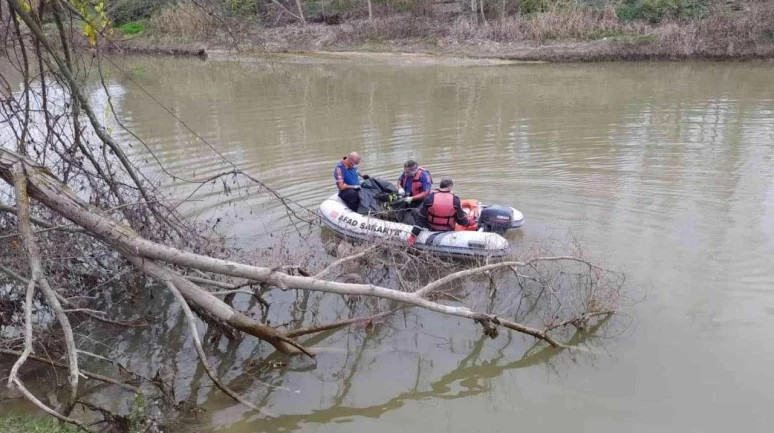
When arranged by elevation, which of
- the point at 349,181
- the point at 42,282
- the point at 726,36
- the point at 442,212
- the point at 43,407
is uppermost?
the point at 42,282

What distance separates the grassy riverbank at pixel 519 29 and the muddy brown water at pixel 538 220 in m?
3.62

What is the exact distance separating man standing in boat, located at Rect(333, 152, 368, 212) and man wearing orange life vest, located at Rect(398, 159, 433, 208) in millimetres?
823

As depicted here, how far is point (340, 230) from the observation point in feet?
29.5

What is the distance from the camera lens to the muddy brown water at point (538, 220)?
5453 mm

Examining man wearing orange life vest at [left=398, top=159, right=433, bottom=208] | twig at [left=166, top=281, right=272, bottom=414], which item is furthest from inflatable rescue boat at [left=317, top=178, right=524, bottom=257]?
twig at [left=166, top=281, right=272, bottom=414]

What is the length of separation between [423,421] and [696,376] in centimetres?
255

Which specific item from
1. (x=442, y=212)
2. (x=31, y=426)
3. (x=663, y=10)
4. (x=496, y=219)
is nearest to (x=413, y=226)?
(x=442, y=212)

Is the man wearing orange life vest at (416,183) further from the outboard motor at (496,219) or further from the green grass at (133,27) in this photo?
the green grass at (133,27)

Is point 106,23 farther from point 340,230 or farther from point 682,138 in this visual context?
point 682,138

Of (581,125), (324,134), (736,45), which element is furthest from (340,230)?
(736,45)

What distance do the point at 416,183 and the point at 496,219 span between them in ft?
4.05

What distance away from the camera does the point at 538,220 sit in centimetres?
937

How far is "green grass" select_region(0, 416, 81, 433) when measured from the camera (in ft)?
15.6

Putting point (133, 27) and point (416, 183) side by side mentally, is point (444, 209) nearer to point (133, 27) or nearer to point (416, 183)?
point (416, 183)
